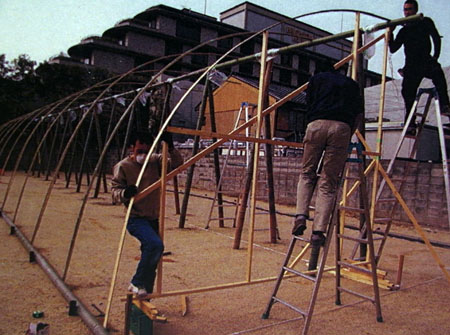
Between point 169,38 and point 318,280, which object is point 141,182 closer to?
point 318,280

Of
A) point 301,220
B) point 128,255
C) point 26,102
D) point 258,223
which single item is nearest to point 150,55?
point 26,102

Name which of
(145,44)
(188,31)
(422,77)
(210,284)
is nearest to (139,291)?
(210,284)

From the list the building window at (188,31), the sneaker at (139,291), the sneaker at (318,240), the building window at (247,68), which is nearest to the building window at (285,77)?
the building window at (247,68)

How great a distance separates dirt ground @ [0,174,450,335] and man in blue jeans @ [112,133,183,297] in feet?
1.01

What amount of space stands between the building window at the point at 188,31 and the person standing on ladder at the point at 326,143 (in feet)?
104

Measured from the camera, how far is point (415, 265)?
5344 mm

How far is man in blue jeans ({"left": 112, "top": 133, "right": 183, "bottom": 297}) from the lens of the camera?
2.95 meters

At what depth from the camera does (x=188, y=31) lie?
3325 cm

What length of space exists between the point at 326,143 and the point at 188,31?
3243 centimetres

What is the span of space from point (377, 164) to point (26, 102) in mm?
21725

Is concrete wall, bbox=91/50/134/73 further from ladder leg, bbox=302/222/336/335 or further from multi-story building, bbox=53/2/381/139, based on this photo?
ladder leg, bbox=302/222/336/335

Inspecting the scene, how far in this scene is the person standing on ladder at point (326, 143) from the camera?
3076mm

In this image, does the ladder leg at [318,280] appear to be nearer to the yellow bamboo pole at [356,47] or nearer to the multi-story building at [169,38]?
the yellow bamboo pole at [356,47]

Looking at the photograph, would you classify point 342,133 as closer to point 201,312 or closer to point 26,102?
point 201,312
